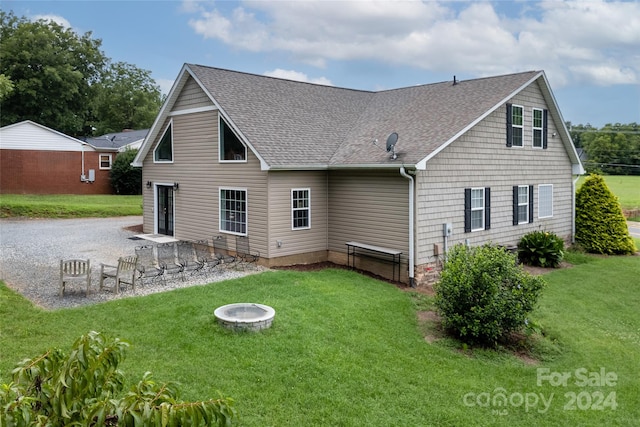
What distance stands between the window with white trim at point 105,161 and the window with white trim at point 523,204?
1130 inches

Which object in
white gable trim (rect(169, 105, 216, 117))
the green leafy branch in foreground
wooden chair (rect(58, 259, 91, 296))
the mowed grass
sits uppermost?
white gable trim (rect(169, 105, 216, 117))

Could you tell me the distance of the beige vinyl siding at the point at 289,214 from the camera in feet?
48.0

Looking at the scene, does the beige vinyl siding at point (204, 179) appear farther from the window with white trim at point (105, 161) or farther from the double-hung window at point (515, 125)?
the window with white trim at point (105, 161)

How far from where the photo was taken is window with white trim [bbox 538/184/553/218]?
1872cm

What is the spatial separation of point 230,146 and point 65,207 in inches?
576

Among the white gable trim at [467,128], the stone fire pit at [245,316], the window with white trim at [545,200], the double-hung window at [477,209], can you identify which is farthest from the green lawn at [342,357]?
the window with white trim at [545,200]

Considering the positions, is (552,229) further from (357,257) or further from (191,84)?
(191,84)

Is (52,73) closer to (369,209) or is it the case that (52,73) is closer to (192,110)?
Result: (192,110)

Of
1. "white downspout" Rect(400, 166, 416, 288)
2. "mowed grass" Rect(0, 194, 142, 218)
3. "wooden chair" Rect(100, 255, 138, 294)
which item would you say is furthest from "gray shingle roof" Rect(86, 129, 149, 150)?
"white downspout" Rect(400, 166, 416, 288)

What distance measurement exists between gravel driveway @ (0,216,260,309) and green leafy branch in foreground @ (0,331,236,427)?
8.30 metres

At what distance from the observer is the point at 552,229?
63.3 ft

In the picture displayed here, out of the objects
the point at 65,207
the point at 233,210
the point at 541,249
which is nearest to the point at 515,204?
the point at 541,249

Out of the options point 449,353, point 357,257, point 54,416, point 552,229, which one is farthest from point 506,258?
point 552,229

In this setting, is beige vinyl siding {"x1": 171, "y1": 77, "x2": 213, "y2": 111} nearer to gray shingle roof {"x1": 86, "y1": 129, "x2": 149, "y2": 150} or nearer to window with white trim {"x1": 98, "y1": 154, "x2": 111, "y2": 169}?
window with white trim {"x1": 98, "y1": 154, "x2": 111, "y2": 169}
